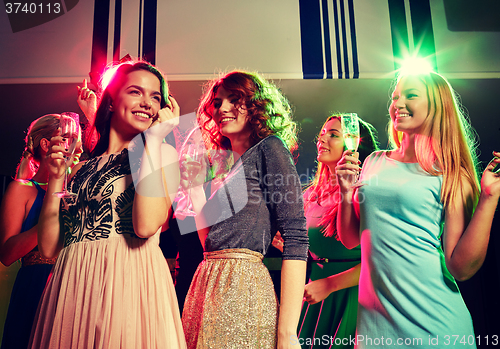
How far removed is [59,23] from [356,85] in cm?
236

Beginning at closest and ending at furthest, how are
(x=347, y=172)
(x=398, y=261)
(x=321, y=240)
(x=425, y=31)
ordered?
1. (x=398, y=261)
2. (x=347, y=172)
3. (x=321, y=240)
4. (x=425, y=31)

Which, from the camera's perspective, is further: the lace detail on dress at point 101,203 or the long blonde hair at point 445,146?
the long blonde hair at point 445,146

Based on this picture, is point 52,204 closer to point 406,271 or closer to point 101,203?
point 101,203

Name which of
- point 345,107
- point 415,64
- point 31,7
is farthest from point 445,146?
point 31,7

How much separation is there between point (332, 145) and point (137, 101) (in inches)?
52.0

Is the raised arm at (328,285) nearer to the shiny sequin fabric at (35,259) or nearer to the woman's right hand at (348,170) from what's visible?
the woman's right hand at (348,170)

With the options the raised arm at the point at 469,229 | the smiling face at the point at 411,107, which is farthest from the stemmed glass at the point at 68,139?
the raised arm at the point at 469,229

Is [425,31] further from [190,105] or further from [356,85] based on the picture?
[190,105]

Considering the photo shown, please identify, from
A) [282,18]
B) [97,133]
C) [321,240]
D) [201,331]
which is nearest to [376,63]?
[282,18]

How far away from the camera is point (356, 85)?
2986mm

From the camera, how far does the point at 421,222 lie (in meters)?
1.43

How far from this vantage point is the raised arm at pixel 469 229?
135 centimetres

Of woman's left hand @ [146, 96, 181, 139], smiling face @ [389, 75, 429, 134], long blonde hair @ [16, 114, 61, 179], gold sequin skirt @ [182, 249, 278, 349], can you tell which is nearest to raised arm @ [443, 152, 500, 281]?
smiling face @ [389, 75, 429, 134]

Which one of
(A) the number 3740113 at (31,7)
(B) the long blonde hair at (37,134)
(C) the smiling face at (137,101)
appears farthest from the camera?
(A) the number 3740113 at (31,7)
